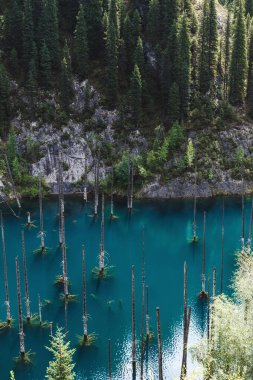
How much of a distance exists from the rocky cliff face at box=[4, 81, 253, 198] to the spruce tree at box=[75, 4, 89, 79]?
3.93 m

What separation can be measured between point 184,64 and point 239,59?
1502 centimetres

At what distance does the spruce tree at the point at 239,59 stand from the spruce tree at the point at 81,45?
36201 mm

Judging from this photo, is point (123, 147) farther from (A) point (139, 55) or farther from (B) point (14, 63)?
(B) point (14, 63)

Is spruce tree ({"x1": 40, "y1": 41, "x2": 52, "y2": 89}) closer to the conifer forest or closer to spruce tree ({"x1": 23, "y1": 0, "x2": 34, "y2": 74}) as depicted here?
the conifer forest

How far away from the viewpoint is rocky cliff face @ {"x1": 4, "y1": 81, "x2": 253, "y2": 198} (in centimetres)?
12138

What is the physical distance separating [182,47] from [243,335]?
94.2m

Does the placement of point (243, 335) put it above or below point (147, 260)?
above

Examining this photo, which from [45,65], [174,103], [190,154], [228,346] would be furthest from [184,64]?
[228,346]

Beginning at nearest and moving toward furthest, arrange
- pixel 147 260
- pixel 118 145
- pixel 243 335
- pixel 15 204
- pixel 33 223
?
pixel 243 335 < pixel 147 260 < pixel 33 223 < pixel 15 204 < pixel 118 145

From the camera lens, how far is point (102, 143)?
127938 mm

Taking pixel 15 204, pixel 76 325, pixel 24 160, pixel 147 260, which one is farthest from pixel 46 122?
pixel 76 325

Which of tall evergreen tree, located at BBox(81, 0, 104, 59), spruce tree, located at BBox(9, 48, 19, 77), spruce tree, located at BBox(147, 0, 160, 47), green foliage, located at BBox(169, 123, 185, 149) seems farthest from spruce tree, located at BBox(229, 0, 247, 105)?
spruce tree, located at BBox(9, 48, 19, 77)

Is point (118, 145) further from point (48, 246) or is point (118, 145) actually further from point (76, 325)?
point (76, 325)

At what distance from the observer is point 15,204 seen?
384 ft
